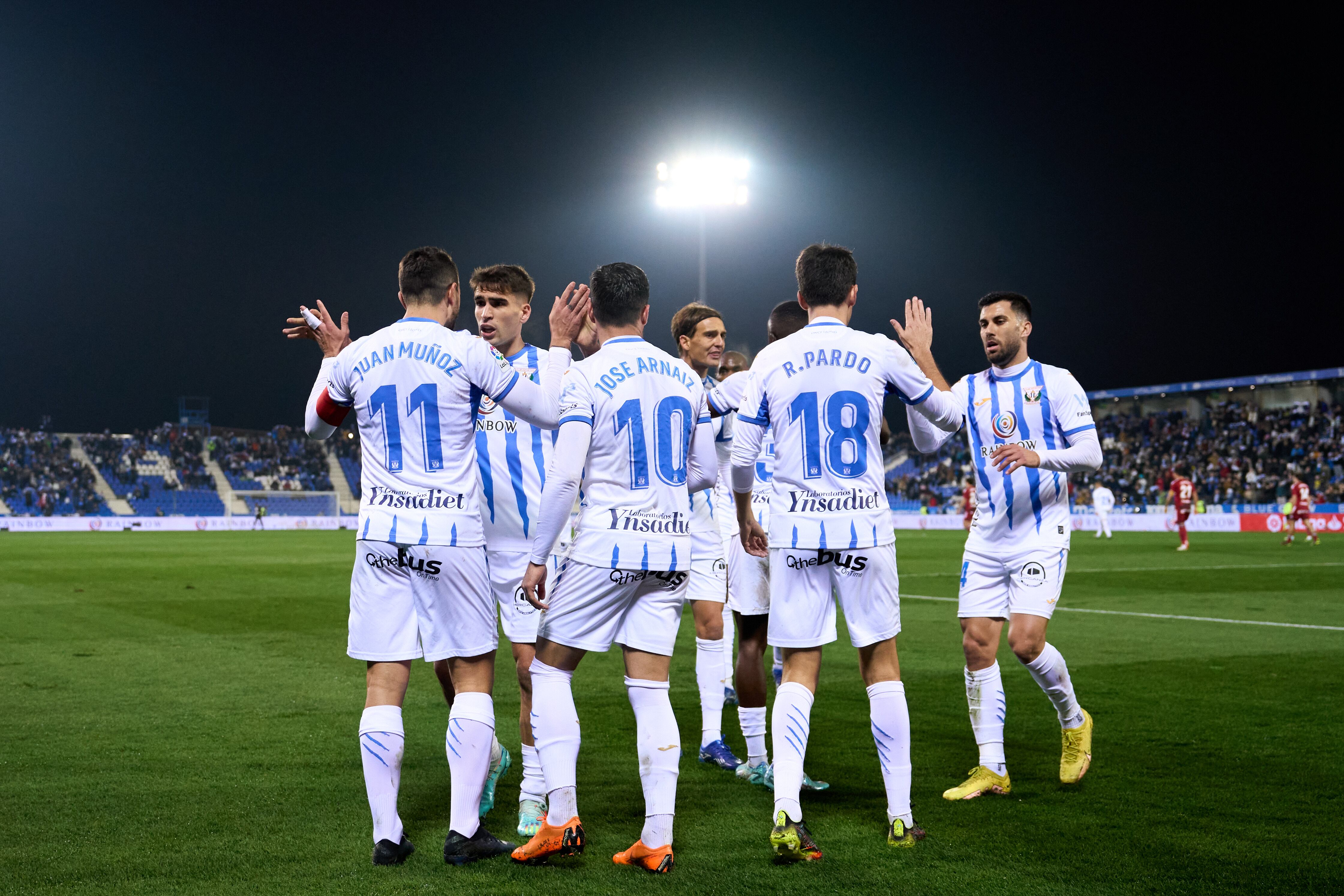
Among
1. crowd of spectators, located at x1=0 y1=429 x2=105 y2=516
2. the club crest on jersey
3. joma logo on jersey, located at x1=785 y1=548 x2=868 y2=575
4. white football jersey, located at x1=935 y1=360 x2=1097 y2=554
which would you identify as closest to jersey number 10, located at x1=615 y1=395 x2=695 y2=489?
joma logo on jersey, located at x1=785 y1=548 x2=868 y2=575

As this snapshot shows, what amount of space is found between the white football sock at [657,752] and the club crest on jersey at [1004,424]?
2.65 meters

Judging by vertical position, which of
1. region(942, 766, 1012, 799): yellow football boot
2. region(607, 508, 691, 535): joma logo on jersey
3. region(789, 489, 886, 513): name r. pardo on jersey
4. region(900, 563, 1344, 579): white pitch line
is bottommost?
region(942, 766, 1012, 799): yellow football boot

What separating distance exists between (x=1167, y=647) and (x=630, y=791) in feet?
23.8

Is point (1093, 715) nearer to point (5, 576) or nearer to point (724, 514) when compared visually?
point (724, 514)

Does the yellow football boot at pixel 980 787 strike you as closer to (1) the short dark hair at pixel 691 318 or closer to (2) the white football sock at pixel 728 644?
(2) the white football sock at pixel 728 644

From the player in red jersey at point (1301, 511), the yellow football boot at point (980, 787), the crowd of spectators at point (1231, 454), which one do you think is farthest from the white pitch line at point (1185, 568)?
the crowd of spectators at point (1231, 454)

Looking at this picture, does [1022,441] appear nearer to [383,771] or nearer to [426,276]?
[426,276]

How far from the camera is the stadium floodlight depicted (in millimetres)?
27438

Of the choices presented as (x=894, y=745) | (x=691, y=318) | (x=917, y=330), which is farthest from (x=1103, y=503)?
(x=894, y=745)

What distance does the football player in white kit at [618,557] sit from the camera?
4277mm

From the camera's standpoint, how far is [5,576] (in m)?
19.7

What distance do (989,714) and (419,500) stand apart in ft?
10.2

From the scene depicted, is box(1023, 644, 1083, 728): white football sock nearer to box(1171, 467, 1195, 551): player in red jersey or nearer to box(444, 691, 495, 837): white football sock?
box(444, 691, 495, 837): white football sock

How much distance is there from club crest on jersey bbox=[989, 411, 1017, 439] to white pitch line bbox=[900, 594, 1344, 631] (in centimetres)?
790
